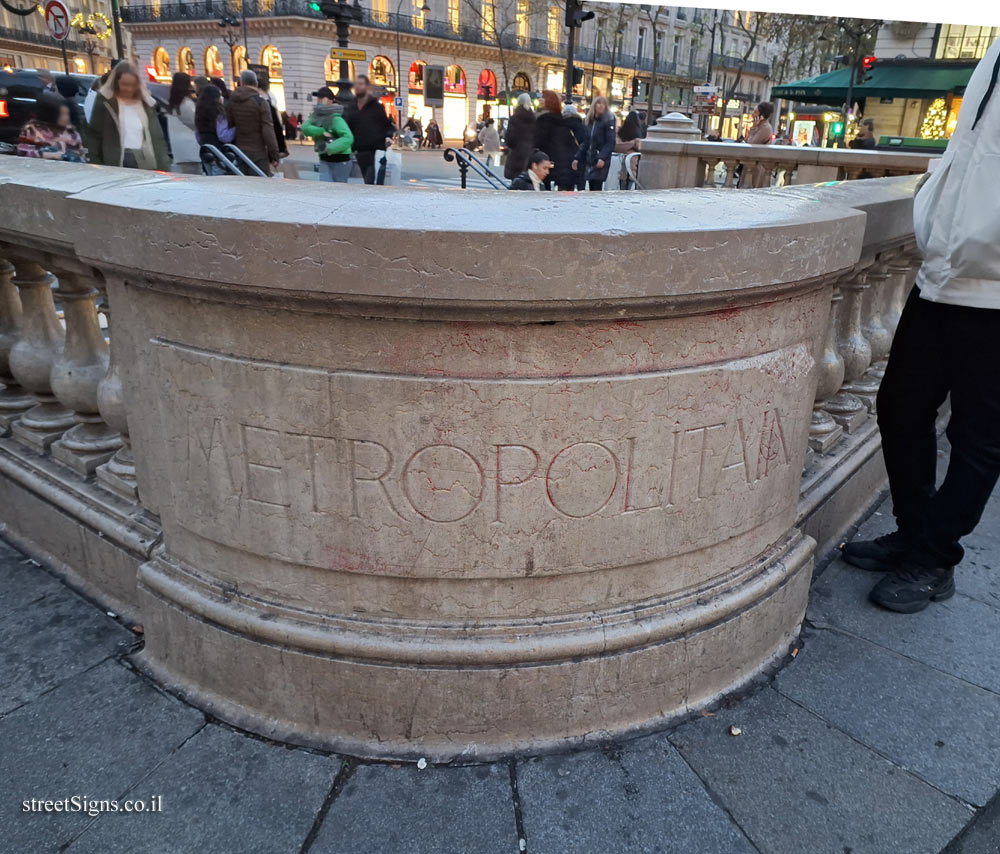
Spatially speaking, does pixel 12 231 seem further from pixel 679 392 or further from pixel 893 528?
pixel 893 528

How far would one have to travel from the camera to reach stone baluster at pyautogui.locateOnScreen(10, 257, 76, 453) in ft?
9.89

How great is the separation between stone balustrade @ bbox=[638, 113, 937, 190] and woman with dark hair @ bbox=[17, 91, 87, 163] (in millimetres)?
6832

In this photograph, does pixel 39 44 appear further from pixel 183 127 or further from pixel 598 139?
pixel 598 139

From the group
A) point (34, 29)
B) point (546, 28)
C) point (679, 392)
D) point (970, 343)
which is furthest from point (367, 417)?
point (34, 29)

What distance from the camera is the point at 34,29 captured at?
65312 millimetres

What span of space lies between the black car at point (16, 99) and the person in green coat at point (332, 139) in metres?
4.78

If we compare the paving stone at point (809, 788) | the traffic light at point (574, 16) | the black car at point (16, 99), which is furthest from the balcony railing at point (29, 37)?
the paving stone at point (809, 788)

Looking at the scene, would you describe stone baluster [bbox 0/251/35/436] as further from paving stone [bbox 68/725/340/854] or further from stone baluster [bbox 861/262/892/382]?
stone baluster [bbox 861/262/892/382]

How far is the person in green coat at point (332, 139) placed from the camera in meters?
11.3

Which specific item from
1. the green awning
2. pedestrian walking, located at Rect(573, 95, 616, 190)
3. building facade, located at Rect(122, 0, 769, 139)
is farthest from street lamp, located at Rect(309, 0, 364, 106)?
building facade, located at Rect(122, 0, 769, 139)

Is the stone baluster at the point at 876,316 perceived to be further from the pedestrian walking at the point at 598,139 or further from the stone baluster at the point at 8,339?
the pedestrian walking at the point at 598,139

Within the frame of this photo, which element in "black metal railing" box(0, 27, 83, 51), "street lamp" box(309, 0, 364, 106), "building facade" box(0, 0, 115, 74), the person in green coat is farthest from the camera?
"building facade" box(0, 0, 115, 74)

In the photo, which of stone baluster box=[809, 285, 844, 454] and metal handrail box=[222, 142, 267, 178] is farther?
metal handrail box=[222, 142, 267, 178]

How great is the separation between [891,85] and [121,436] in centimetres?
4053
